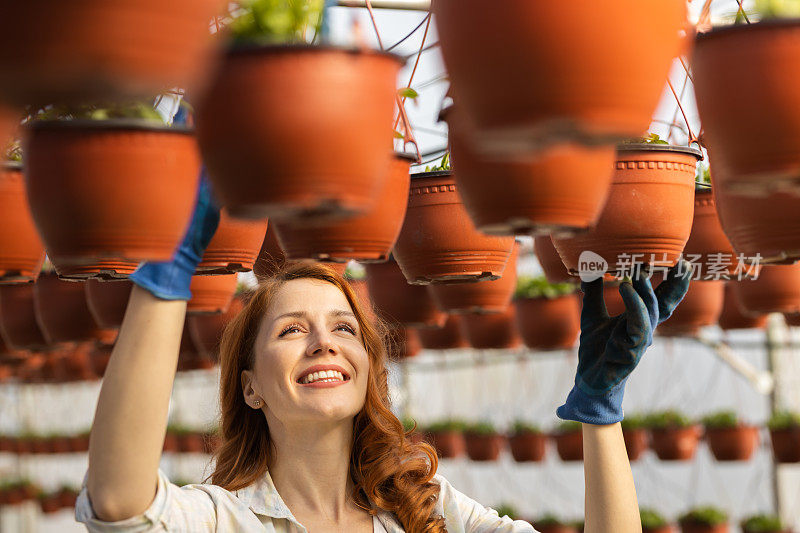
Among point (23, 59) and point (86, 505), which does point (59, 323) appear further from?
point (23, 59)

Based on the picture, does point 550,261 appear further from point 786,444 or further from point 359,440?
point 786,444

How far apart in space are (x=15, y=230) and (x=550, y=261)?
917 mm

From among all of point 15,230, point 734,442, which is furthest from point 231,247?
point 734,442

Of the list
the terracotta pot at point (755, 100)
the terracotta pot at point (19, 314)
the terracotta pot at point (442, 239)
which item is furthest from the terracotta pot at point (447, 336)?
the terracotta pot at point (755, 100)

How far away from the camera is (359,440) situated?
1.84 meters

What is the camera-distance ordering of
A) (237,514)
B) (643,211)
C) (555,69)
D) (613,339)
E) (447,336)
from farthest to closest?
(447,336), (237,514), (613,339), (643,211), (555,69)

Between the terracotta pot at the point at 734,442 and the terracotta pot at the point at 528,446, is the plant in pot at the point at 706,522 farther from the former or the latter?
the terracotta pot at the point at 528,446

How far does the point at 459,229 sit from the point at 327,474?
1.73 ft

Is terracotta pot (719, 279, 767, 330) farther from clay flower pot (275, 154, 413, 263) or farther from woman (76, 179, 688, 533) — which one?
clay flower pot (275, 154, 413, 263)

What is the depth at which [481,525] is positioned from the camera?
1.83 metres

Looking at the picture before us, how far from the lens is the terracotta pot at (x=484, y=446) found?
575 cm

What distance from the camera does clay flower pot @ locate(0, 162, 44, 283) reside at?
1.34 metres


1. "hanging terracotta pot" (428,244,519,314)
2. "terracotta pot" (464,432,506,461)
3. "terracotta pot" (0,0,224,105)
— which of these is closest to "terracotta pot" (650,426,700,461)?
"terracotta pot" (464,432,506,461)

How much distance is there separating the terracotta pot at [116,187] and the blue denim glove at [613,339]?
0.71m
